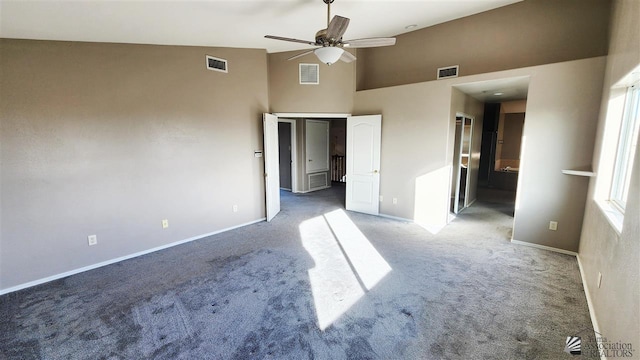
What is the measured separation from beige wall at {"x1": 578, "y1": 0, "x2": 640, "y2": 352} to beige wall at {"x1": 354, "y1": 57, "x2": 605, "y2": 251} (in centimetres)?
22

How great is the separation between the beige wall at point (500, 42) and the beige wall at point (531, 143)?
2.05 ft

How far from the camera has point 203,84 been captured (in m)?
4.03

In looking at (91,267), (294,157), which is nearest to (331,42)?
(91,267)

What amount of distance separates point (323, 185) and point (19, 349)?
671 centimetres

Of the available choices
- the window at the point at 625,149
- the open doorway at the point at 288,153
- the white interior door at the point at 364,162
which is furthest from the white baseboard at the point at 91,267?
the window at the point at 625,149

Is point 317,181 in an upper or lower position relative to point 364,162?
lower

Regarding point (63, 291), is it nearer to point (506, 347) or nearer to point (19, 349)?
point (19, 349)

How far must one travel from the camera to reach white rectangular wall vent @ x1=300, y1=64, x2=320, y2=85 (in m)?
5.04

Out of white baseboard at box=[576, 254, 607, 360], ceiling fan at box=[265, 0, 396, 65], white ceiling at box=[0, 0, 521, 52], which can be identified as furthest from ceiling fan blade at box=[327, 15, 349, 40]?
white baseboard at box=[576, 254, 607, 360]

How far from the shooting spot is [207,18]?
122 inches

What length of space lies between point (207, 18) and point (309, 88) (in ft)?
7.56

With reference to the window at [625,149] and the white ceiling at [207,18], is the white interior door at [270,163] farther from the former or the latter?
the window at [625,149]

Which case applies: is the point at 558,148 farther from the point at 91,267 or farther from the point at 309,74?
the point at 91,267

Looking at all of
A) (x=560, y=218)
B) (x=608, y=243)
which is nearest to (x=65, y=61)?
(x=608, y=243)
